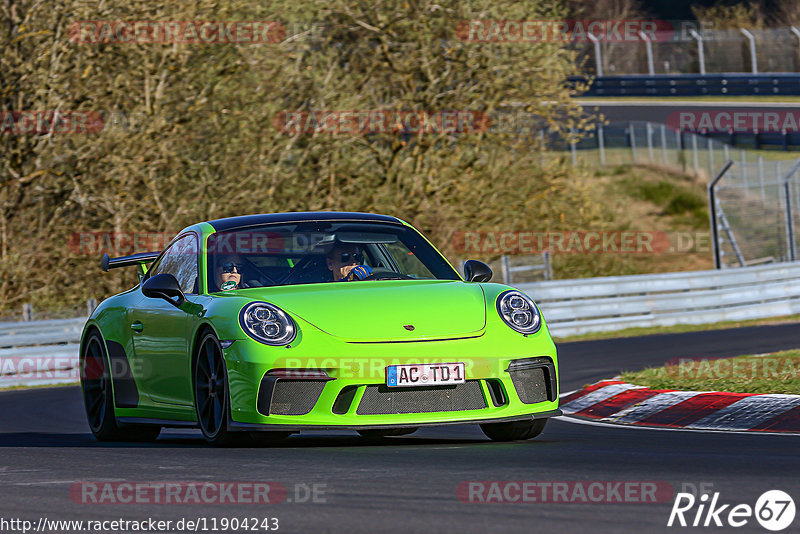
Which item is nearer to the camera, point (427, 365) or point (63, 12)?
point (427, 365)

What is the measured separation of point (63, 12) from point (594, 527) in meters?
19.3

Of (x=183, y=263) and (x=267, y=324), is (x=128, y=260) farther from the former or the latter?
(x=267, y=324)

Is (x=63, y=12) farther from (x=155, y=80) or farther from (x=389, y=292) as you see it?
(x=389, y=292)

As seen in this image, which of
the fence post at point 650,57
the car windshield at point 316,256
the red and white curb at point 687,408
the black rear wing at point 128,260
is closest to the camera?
the car windshield at point 316,256

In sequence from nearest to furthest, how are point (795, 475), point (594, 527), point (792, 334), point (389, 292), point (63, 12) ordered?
Result: point (594, 527) → point (795, 475) → point (389, 292) → point (792, 334) → point (63, 12)

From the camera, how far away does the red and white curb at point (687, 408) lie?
845cm

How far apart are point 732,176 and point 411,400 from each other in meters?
27.2

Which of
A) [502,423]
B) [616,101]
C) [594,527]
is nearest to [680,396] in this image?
[502,423]

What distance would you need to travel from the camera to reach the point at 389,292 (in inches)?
307

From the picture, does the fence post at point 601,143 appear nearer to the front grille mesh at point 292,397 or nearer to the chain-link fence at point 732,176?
A: the chain-link fence at point 732,176

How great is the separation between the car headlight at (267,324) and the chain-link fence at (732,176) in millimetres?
18571

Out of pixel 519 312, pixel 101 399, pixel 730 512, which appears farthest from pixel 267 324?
pixel 730 512

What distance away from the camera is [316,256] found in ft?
28.1

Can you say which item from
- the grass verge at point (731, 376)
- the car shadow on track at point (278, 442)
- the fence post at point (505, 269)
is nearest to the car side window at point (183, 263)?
the car shadow on track at point (278, 442)
